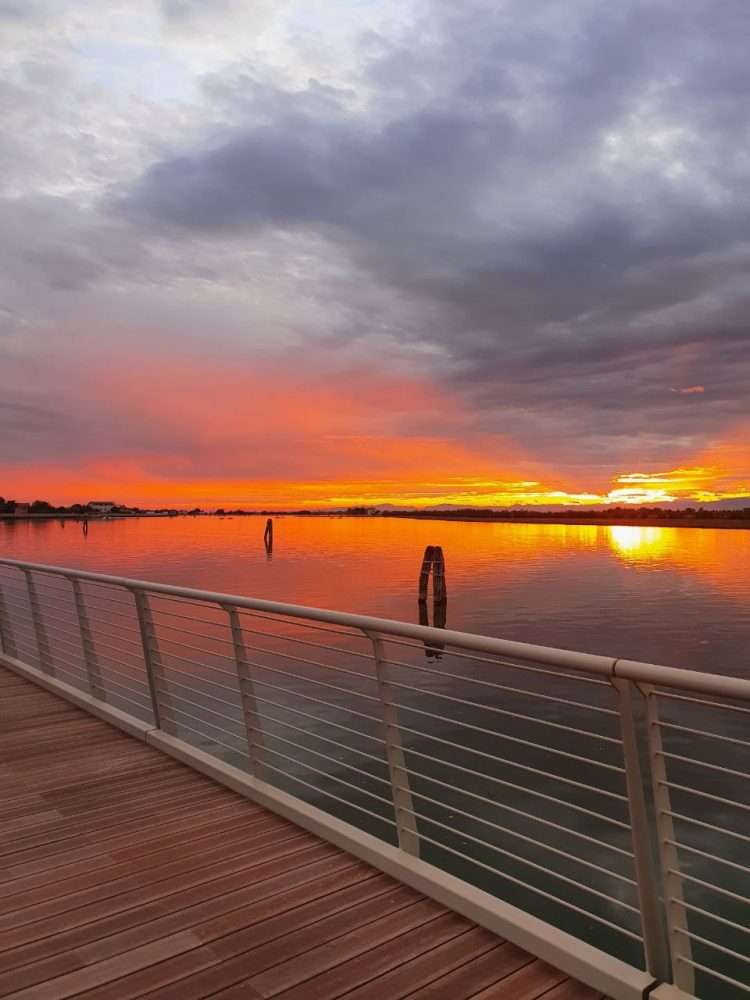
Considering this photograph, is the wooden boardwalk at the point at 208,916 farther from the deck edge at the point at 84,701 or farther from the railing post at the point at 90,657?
the railing post at the point at 90,657

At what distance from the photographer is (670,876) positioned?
2250mm

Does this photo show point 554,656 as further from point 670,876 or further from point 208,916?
point 208,916

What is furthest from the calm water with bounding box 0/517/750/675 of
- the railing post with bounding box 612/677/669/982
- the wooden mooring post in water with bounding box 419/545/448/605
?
the railing post with bounding box 612/677/669/982

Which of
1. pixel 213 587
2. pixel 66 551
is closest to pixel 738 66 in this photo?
pixel 213 587

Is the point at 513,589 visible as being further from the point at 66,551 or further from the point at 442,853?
the point at 66,551

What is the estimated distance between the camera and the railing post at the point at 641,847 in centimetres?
228

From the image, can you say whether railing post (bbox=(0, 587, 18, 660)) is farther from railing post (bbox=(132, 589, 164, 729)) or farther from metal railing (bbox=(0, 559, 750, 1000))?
railing post (bbox=(132, 589, 164, 729))

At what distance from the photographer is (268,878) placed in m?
3.11

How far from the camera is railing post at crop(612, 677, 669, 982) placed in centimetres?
228

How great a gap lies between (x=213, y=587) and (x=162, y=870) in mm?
27358

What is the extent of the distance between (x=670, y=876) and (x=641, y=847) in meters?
0.11

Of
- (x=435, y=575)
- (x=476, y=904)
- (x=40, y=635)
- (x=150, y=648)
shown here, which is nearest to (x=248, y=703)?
(x=150, y=648)

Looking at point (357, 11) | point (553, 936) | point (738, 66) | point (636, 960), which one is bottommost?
point (636, 960)

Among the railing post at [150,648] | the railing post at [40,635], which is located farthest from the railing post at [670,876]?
the railing post at [40,635]
